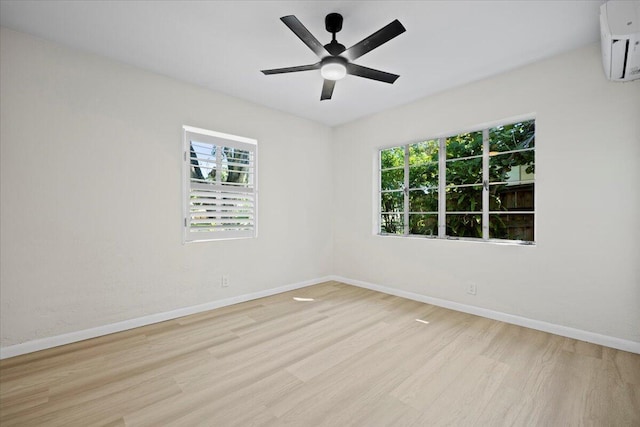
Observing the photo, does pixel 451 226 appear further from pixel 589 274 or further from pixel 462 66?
pixel 462 66

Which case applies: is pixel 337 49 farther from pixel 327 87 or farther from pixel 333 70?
pixel 327 87

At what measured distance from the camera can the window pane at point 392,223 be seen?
14.0ft

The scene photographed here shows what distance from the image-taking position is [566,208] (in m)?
2.74

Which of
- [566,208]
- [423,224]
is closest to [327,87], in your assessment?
[423,224]

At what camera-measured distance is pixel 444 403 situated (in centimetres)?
180

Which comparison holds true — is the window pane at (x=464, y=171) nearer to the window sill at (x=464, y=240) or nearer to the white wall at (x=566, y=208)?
the white wall at (x=566, y=208)

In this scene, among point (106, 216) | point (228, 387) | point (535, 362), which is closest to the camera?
point (228, 387)

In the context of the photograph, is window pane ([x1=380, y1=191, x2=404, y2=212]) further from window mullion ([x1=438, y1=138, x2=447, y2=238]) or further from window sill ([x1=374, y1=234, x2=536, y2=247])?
window mullion ([x1=438, y1=138, x2=447, y2=238])

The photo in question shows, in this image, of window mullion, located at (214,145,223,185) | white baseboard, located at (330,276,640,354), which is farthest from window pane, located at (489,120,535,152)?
window mullion, located at (214,145,223,185)

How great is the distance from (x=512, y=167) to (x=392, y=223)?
67.4 inches

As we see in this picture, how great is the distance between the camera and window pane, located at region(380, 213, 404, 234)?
4266mm

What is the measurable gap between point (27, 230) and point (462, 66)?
14.4 ft

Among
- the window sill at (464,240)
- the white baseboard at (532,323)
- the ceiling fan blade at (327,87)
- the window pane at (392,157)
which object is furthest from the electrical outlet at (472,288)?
the ceiling fan blade at (327,87)

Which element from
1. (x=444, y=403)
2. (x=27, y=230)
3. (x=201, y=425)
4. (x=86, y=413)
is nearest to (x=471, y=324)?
(x=444, y=403)
